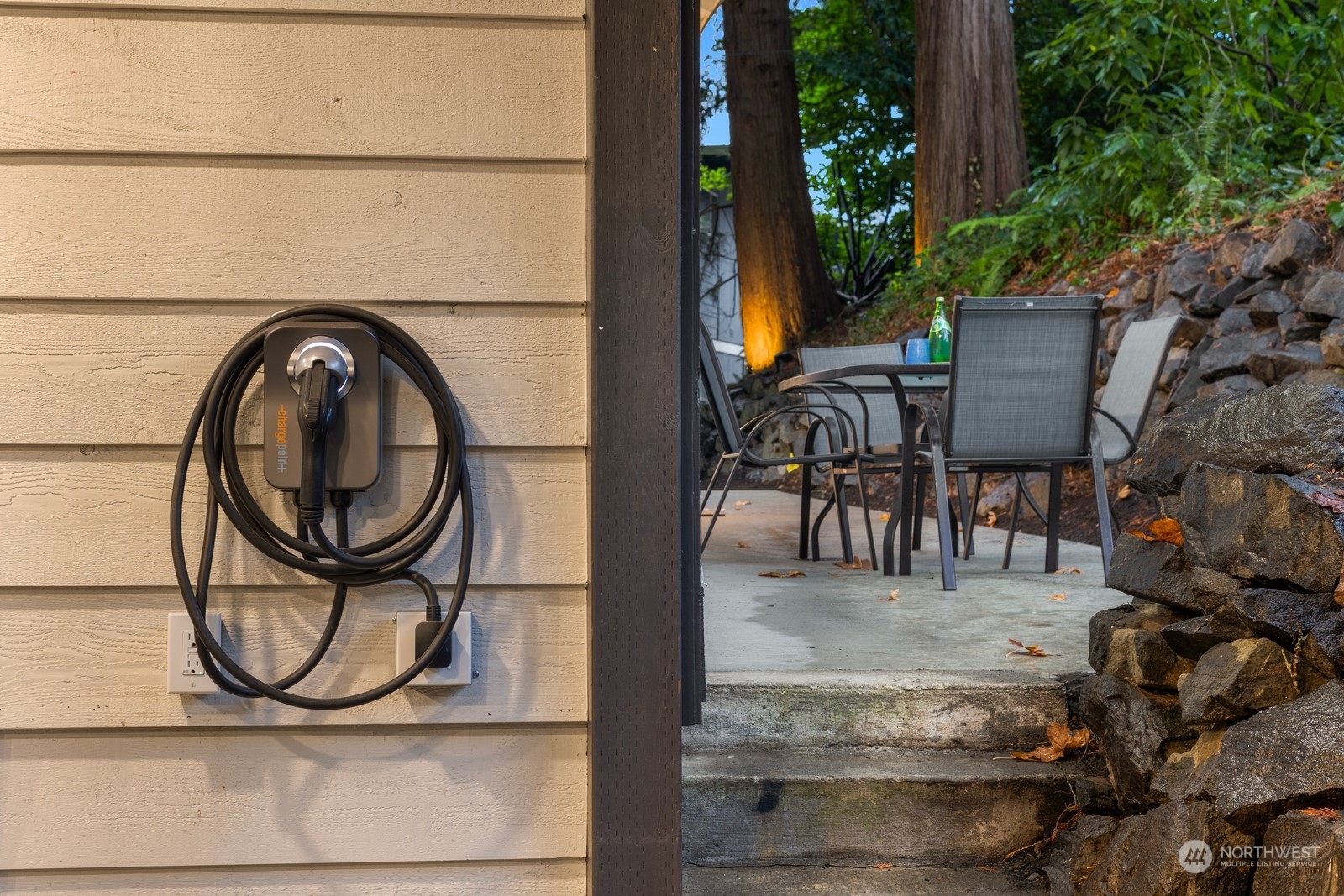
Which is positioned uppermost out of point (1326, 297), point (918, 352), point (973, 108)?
A: point (973, 108)

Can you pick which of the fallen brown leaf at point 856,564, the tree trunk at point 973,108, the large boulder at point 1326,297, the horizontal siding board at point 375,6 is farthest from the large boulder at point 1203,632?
the tree trunk at point 973,108

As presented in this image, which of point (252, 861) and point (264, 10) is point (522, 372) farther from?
point (252, 861)

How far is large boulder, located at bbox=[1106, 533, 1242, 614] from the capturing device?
186 cm

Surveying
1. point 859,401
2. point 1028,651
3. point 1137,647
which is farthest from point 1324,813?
point 859,401

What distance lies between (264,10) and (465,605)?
0.76 metres

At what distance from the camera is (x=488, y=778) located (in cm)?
133

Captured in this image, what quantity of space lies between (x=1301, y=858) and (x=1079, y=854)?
19.3 inches

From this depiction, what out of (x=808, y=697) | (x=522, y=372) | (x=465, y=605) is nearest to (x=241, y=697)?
(x=465, y=605)

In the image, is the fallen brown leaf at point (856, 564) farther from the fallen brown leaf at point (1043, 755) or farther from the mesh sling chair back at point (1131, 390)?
the fallen brown leaf at point (1043, 755)

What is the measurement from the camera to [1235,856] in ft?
4.88

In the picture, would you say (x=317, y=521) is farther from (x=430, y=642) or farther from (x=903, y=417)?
(x=903, y=417)

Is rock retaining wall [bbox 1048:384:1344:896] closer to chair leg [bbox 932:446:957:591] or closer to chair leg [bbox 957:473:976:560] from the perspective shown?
chair leg [bbox 932:446:957:591]

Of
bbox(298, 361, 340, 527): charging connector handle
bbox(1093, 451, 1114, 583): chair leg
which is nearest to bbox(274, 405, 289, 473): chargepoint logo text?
bbox(298, 361, 340, 527): charging connector handle

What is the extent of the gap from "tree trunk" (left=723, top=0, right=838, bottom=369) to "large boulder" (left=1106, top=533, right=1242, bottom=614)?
772 centimetres
